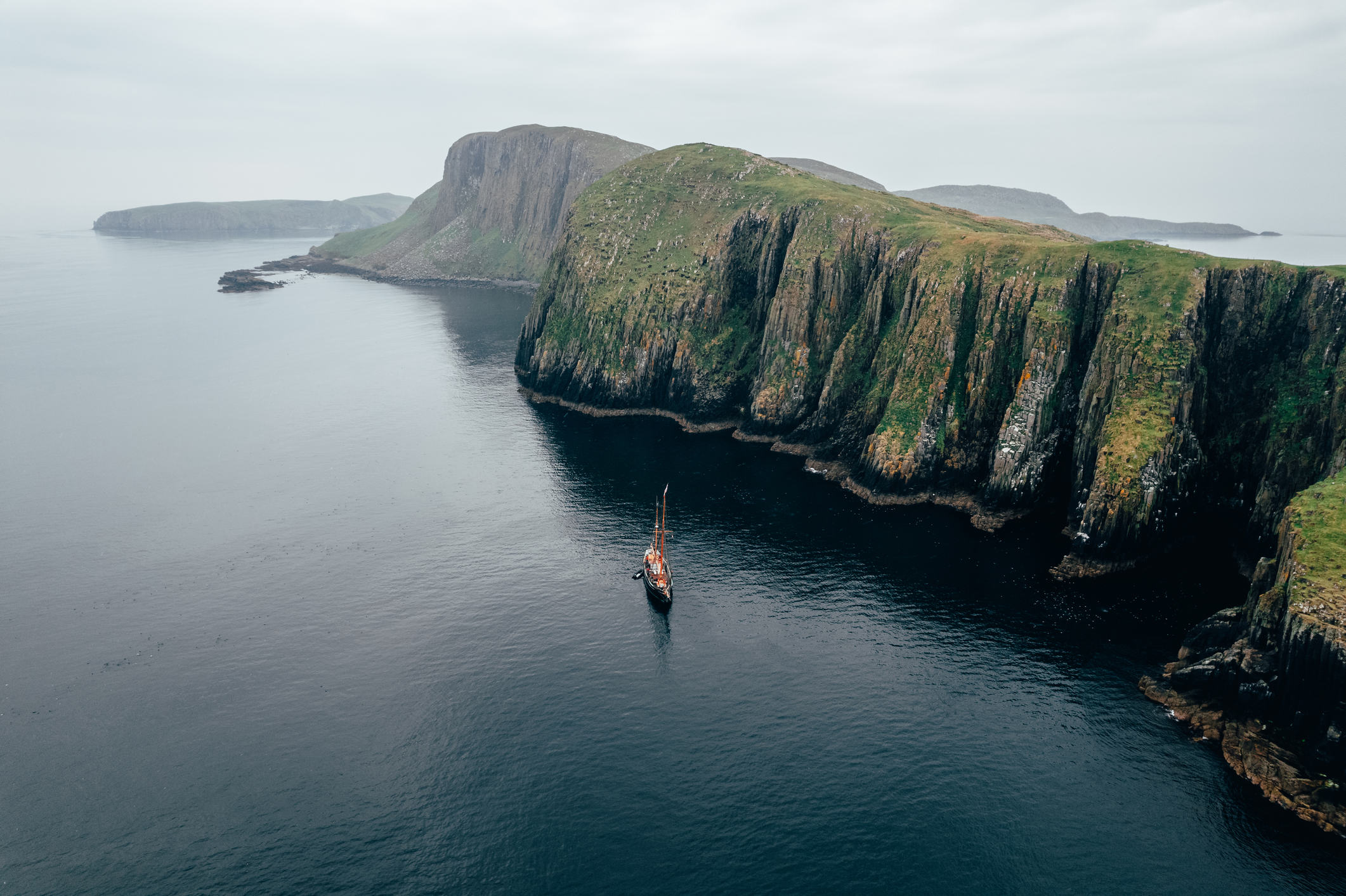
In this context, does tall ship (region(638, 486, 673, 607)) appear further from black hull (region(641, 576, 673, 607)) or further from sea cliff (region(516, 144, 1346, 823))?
sea cliff (region(516, 144, 1346, 823))

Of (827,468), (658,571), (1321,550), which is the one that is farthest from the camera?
(827,468)

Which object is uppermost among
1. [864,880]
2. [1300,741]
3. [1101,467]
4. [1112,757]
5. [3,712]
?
[1101,467]

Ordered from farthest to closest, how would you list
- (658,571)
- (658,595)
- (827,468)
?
(827,468) < (658,571) < (658,595)

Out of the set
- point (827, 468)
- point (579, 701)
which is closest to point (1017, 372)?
point (827, 468)

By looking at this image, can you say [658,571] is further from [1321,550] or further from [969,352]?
[1321,550]

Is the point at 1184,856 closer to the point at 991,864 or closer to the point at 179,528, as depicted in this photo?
the point at 991,864

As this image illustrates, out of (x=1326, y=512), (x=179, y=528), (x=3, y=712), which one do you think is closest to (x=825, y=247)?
(x=1326, y=512)
